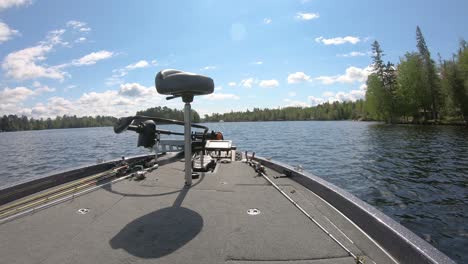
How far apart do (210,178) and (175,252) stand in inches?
112

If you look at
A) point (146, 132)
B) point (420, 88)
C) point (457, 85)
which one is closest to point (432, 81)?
point (420, 88)

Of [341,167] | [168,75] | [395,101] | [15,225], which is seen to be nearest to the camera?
[15,225]

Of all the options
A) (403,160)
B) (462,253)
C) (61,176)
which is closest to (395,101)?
(403,160)

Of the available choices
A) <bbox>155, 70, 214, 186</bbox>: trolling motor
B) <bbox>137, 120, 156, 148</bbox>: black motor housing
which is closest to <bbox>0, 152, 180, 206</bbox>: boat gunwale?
<bbox>137, 120, 156, 148</bbox>: black motor housing

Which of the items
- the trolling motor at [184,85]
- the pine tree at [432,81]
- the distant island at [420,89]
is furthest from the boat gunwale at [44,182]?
the pine tree at [432,81]

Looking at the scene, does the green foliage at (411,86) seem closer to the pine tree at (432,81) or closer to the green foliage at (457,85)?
the pine tree at (432,81)

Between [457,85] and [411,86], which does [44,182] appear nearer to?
[457,85]

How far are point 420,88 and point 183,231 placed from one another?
68191 millimetres

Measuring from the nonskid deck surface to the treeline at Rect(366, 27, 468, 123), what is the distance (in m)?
57.0

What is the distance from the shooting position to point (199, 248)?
2572mm

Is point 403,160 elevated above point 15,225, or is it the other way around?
point 15,225

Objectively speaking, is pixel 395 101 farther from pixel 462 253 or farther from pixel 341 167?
pixel 462 253

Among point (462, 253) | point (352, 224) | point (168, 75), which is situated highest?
point (168, 75)

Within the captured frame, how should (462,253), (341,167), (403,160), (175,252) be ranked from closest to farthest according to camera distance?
(175,252), (462,253), (341,167), (403,160)
